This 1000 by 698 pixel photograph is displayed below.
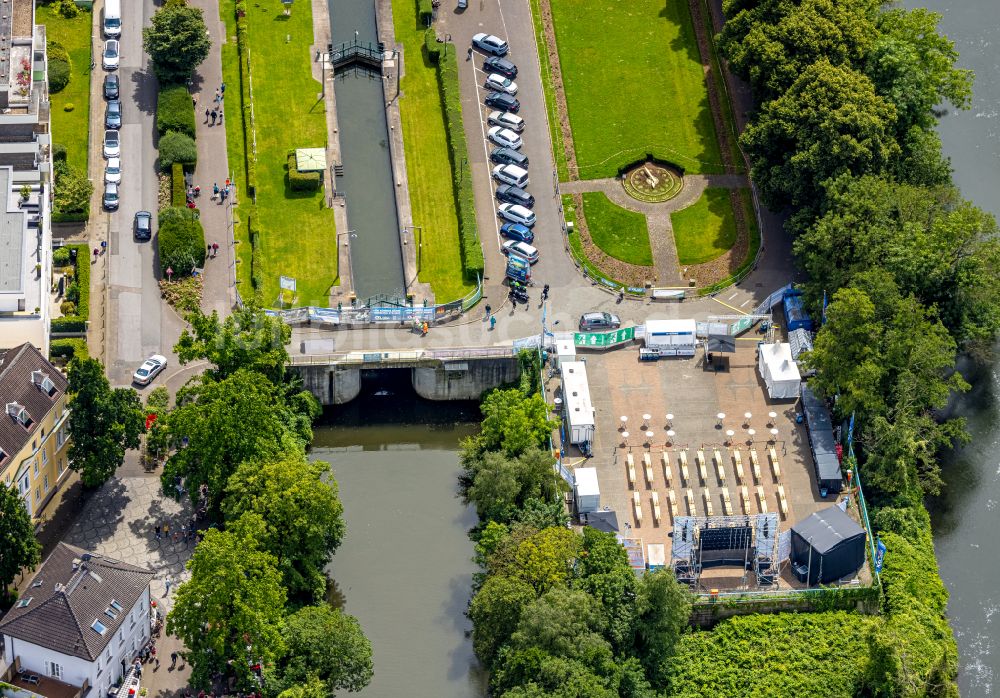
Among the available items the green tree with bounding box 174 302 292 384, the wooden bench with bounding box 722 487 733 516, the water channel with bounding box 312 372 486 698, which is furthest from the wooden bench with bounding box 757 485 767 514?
the green tree with bounding box 174 302 292 384

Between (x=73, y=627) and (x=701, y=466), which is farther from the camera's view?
(x=701, y=466)

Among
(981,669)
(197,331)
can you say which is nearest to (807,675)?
(981,669)

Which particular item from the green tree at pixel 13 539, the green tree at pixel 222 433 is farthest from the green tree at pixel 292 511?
the green tree at pixel 13 539

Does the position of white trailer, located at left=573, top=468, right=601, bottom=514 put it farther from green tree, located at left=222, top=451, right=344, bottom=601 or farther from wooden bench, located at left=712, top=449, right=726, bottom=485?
green tree, located at left=222, top=451, right=344, bottom=601

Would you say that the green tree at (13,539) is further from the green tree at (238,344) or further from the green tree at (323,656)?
the green tree at (323,656)

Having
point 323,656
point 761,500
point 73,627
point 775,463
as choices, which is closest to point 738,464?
point 775,463

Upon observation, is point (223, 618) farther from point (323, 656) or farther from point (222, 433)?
point (222, 433)
